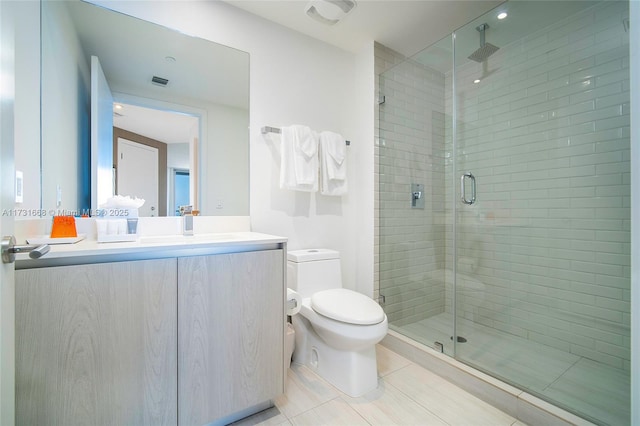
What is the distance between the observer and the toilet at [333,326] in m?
1.48

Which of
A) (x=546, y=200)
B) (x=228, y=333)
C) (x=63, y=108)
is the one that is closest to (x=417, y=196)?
(x=546, y=200)

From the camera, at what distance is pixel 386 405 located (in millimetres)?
1463

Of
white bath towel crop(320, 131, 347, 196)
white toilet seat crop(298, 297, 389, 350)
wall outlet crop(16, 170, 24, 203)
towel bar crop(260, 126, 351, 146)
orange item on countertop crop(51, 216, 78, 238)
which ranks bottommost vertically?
white toilet seat crop(298, 297, 389, 350)

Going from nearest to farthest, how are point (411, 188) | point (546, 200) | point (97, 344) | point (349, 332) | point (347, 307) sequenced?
point (97, 344), point (349, 332), point (347, 307), point (546, 200), point (411, 188)

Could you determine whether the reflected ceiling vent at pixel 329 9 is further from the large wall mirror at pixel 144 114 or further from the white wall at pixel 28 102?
the white wall at pixel 28 102

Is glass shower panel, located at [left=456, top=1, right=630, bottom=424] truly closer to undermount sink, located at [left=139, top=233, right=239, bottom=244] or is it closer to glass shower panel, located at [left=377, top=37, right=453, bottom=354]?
glass shower panel, located at [left=377, top=37, right=453, bottom=354]

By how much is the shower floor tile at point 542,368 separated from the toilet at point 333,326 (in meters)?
0.63

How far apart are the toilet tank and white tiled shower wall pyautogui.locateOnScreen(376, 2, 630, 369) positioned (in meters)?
0.50

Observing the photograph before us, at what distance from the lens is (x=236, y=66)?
6.10 feet

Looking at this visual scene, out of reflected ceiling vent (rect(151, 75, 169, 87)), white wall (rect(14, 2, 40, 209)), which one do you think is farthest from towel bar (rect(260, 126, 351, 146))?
white wall (rect(14, 2, 40, 209))

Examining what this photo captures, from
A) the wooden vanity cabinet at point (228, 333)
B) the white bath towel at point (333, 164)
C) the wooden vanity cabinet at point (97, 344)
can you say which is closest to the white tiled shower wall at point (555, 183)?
the white bath towel at point (333, 164)

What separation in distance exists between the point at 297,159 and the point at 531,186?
5.07 feet

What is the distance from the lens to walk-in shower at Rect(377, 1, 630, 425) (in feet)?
5.14

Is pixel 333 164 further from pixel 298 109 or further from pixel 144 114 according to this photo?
pixel 144 114
